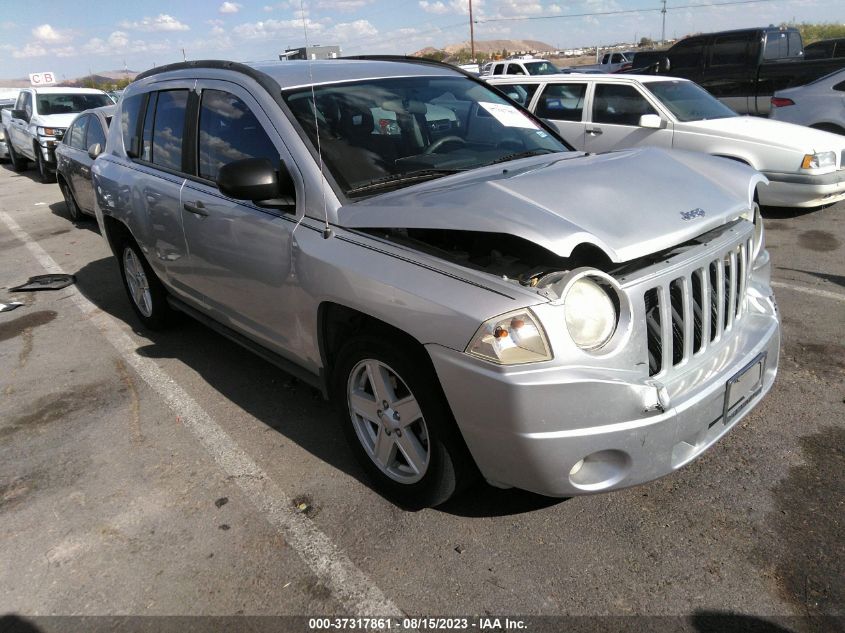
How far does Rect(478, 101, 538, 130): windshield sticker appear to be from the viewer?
403 centimetres

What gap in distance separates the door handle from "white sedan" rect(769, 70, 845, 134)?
9.45 metres

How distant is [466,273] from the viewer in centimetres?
250

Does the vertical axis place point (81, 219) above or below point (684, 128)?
below

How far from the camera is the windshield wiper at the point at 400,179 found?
124 inches

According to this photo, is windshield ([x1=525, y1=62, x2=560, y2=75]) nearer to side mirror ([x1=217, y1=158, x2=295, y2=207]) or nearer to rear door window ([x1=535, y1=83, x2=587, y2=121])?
rear door window ([x1=535, y1=83, x2=587, y2=121])

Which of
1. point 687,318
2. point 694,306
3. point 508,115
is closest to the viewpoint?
point 687,318

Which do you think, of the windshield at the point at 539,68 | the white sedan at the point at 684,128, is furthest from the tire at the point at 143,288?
the windshield at the point at 539,68

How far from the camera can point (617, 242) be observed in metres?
2.45

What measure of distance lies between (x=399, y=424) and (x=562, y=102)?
23.7 feet

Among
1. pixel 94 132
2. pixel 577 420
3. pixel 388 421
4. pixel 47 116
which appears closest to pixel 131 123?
pixel 388 421

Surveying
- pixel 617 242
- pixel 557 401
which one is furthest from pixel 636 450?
pixel 617 242

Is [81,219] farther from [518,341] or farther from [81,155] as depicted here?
[518,341]

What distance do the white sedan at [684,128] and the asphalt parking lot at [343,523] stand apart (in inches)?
144

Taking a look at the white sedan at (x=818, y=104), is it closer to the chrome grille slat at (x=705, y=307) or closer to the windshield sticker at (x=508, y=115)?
the windshield sticker at (x=508, y=115)
